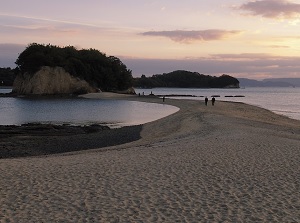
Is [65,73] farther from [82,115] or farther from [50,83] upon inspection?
[82,115]

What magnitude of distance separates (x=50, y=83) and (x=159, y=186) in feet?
333

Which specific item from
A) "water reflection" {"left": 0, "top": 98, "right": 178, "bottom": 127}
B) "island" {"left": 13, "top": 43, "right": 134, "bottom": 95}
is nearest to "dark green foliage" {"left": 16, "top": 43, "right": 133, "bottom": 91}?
"island" {"left": 13, "top": 43, "right": 134, "bottom": 95}

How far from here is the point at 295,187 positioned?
10648 millimetres

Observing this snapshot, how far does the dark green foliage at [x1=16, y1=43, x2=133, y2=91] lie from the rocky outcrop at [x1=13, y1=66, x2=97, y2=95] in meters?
1.87

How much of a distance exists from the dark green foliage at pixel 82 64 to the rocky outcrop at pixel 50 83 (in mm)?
1872

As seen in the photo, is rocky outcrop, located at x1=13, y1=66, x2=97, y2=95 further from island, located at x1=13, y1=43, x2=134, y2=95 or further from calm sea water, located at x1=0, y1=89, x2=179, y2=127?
calm sea water, located at x1=0, y1=89, x2=179, y2=127

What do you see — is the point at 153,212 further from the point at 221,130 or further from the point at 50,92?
the point at 50,92

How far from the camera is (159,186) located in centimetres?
1071

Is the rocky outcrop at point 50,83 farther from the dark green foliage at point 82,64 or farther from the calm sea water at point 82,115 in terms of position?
the calm sea water at point 82,115

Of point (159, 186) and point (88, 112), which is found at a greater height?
point (159, 186)

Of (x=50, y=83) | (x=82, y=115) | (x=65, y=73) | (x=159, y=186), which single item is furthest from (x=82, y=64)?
(x=159, y=186)

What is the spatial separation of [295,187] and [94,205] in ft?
18.0

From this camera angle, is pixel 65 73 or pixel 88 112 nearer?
pixel 88 112

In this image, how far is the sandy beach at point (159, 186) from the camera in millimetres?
8430
